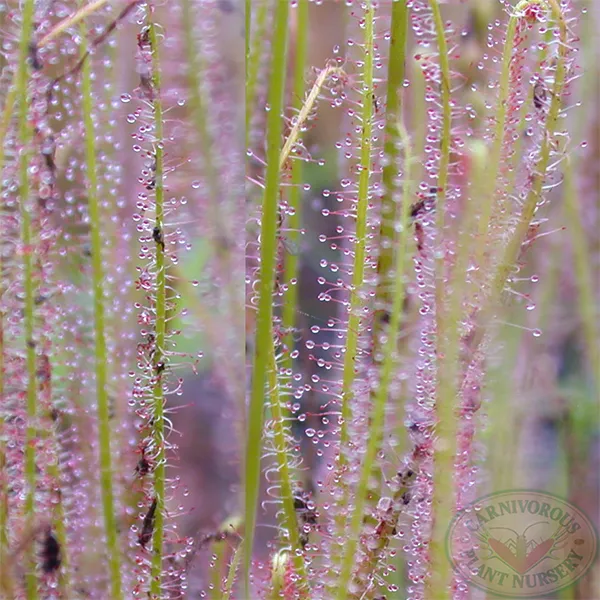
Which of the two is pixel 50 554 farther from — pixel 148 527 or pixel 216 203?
pixel 216 203

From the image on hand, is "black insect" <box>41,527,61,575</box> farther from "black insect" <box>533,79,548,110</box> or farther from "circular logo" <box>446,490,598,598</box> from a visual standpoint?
"black insect" <box>533,79,548,110</box>

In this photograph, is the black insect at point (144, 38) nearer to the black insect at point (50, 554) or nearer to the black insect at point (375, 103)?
the black insect at point (375, 103)

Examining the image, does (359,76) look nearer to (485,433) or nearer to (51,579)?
(485,433)

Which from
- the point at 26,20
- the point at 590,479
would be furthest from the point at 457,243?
the point at 26,20

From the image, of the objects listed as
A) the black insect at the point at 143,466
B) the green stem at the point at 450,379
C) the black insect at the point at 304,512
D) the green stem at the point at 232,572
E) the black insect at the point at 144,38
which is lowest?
the green stem at the point at 232,572

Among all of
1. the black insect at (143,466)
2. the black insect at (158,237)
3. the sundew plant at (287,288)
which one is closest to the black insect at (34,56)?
the sundew plant at (287,288)

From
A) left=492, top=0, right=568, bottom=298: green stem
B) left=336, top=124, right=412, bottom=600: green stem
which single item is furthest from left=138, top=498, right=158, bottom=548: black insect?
left=492, top=0, right=568, bottom=298: green stem

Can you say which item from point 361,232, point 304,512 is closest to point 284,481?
point 304,512
